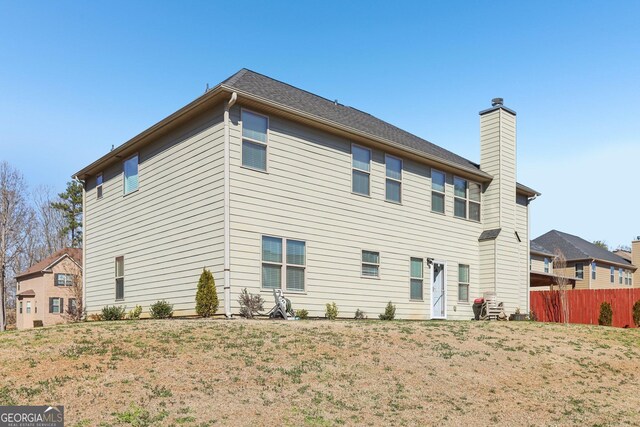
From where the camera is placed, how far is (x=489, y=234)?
72.5 feet

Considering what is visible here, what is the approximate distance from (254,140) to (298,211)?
7.69ft

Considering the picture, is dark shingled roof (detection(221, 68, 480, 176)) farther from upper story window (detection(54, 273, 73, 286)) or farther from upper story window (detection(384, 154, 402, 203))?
upper story window (detection(54, 273, 73, 286))

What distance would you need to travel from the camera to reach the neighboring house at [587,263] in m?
43.8

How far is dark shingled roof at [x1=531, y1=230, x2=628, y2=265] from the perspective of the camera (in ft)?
145

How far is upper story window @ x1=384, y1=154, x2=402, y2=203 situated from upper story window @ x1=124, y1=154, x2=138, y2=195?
26.6 ft

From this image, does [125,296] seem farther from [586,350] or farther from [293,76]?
[586,350]

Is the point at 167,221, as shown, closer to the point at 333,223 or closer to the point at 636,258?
the point at 333,223

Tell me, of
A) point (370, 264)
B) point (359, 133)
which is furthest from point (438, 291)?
point (359, 133)

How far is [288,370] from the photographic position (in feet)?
31.8

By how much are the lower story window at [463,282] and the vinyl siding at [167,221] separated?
33.7 ft

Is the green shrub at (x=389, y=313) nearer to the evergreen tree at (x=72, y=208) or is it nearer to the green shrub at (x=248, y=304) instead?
the green shrub at (x=248, y=304)

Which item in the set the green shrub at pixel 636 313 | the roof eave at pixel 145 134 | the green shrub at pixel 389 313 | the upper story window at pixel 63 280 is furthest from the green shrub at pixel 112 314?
the upper story window at pixel 63 280

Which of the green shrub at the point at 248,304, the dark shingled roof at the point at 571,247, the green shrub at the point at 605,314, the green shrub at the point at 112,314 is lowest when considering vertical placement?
the green shrub at the point at 605,314

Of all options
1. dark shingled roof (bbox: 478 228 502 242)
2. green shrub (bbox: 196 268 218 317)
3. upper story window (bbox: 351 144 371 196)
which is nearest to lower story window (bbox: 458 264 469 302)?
dark shingled roof (bbox: 478 228 502 242)
